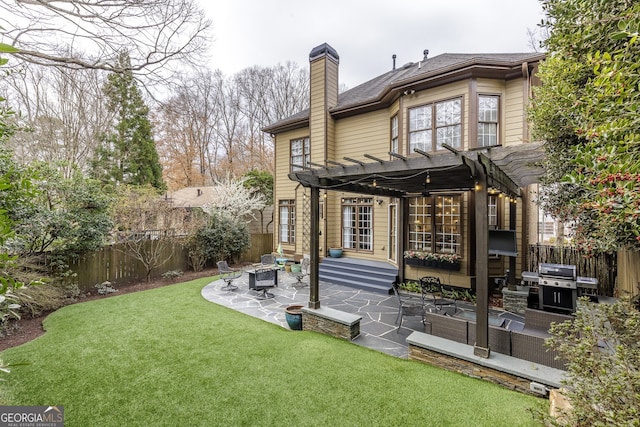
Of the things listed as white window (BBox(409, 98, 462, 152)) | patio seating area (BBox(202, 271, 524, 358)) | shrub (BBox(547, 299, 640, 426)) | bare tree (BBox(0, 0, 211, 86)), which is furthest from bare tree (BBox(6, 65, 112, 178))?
shrub (BBox(547, 299, 640, 426))

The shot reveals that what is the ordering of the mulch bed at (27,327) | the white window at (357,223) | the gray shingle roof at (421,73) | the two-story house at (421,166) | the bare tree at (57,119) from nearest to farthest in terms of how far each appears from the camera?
the two-story house at (421,166), the mulch bed at (27,327), the gray shingle roof at (421,73), the white window at (357,223), the bare tree at (57,119)

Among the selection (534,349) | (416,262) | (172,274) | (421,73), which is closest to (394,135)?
(421,73)

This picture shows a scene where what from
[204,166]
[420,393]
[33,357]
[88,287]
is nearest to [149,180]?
[204,166]

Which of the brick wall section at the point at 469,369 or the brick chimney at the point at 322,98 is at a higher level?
the brick chimney at the point at 322,98

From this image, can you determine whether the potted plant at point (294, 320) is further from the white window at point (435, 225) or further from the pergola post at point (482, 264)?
the white window at point (435, 225)

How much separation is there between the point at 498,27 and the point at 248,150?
17.8 m

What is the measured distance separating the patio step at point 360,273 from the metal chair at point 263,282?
219 centimetres

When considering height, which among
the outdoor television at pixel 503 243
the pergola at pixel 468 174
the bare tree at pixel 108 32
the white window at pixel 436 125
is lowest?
the outdoor television at pixel 503 243

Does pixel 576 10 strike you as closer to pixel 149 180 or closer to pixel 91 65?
pixel 91 65

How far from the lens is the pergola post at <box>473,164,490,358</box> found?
4129 mm

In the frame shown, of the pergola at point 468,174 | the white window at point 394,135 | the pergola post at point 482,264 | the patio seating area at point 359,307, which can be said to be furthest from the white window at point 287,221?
the pergola post at point 482,264

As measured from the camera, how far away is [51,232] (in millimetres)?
7457

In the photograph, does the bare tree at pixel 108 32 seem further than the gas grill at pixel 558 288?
No

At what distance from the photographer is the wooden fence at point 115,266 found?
869 centimetres
